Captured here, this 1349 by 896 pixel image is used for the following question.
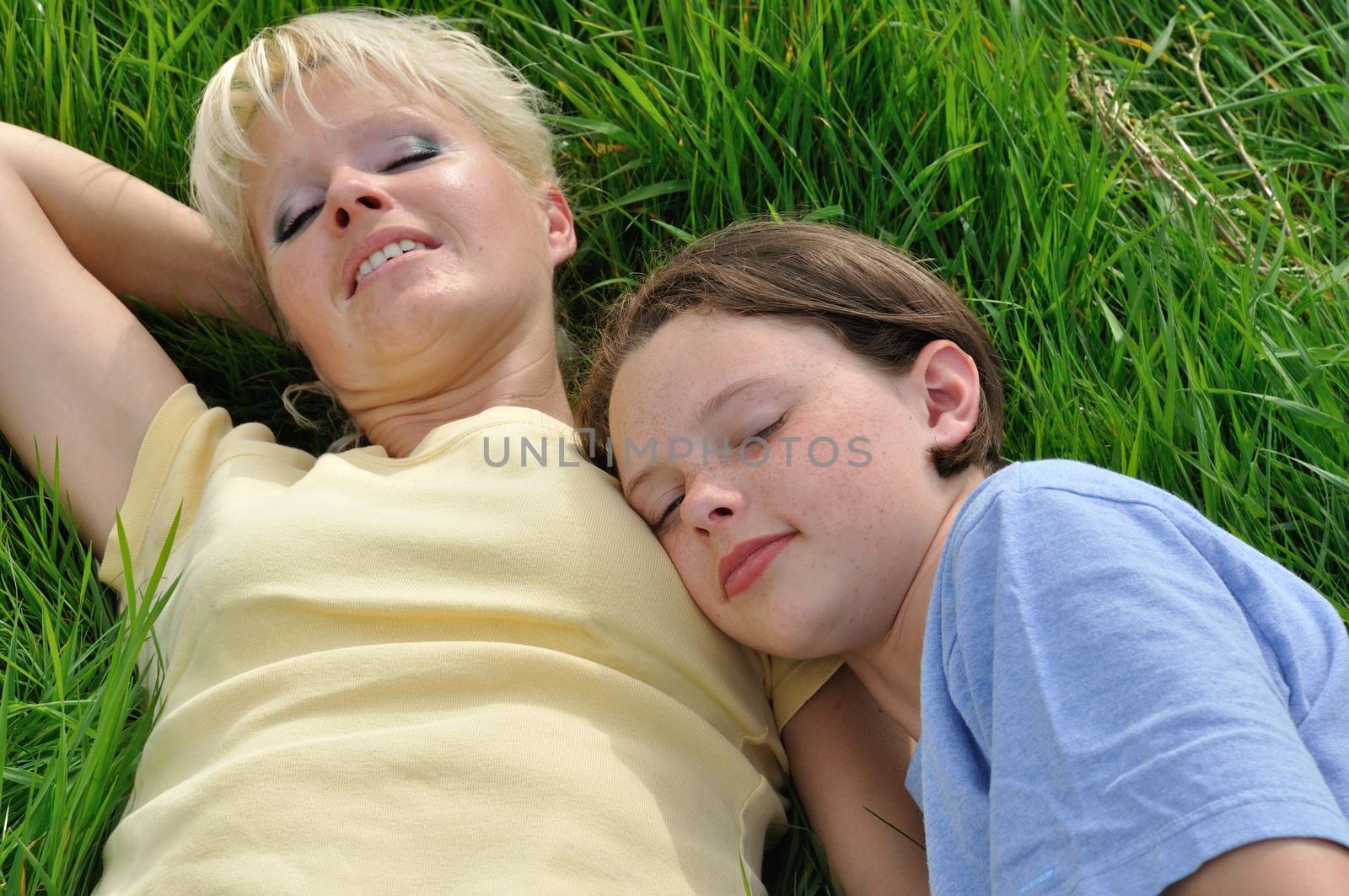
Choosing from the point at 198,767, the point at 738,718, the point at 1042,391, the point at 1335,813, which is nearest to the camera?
the point at 1335,813

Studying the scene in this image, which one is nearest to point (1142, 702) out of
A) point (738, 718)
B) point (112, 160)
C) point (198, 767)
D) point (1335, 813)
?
point (1335, 813)

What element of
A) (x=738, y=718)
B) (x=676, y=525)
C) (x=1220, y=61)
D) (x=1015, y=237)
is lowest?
(x=738, y=718)

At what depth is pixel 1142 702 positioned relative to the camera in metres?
1.07

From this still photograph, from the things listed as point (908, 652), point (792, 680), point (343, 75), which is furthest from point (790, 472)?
point (343, 75)

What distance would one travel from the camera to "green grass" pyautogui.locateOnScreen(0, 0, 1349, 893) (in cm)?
182

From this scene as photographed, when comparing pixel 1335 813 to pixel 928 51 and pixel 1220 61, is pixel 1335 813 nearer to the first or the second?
pixel 928 51

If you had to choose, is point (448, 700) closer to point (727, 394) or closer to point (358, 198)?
point (727, 394)

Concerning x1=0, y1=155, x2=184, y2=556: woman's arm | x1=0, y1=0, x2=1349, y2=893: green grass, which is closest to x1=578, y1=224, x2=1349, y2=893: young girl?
x1=0, y1=0, x2=1349, y2=893: green grass

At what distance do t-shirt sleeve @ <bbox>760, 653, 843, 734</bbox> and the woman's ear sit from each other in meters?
0.85

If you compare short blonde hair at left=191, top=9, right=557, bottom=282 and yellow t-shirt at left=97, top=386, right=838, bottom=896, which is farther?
short blonde hair at left=191, top=9, right=557, bottom=282

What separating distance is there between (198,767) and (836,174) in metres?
1.42

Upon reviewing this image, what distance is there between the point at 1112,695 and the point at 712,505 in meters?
0.57

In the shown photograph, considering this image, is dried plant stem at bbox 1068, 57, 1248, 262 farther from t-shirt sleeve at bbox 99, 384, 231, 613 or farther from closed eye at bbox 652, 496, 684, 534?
t-shirt sleeve at bbox 99, 384, 231, 613

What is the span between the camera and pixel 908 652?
1.54 metres
